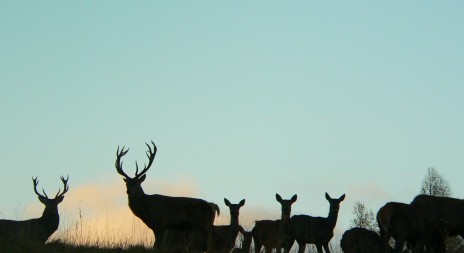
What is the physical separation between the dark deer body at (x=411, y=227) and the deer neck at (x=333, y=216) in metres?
3.93

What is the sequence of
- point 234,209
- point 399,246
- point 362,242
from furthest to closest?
point 234,209, point 362,242, point 399,246

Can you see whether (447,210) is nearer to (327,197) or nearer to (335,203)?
(335,203)

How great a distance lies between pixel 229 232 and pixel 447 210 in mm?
5107

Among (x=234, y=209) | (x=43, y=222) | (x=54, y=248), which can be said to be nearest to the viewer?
(x=54, y=248)

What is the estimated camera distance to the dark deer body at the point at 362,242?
1913 centimetres

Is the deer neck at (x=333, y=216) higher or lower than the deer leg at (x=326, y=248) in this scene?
higher

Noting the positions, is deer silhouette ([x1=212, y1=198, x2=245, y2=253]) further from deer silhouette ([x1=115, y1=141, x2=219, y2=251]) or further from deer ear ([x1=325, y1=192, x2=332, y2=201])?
deer ear ([x1=325, y1=192, x2=332, y2=201])

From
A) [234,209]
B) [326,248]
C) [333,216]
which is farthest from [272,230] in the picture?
[326,248]

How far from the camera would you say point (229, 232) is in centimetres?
2258

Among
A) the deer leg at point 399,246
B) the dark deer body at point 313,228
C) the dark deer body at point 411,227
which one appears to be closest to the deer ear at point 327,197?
the dark deer body at point 313,228

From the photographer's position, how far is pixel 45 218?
27188 millimetres

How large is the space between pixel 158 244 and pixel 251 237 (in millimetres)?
5749

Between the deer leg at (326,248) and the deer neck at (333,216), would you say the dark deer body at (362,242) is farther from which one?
the deer neck at (333,216)

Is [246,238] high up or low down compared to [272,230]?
down
